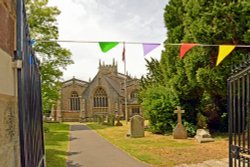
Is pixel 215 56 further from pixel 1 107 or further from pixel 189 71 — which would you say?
pixel 1 107

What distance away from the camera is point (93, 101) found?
52.7m

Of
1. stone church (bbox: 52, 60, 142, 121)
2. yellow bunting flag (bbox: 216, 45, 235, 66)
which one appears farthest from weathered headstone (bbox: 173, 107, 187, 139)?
stone church (bbox: 52, 60, 142, 121)

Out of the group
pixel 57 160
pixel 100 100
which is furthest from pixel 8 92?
pixel 100 100

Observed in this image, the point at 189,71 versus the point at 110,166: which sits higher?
the point at 189,71

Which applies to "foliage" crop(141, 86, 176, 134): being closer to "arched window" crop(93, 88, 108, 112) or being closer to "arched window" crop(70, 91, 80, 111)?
"arched window" crop(93, 88, 108, 112)

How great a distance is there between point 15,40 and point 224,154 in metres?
10.8

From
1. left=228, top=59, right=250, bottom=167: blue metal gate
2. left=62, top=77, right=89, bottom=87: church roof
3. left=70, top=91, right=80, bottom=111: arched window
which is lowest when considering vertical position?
left=70, top=91, right=80, bottom=111: arched window

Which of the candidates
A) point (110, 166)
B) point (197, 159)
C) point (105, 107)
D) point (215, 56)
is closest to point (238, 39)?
point (215, 56)

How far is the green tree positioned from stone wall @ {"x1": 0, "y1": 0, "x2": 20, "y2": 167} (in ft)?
58.9

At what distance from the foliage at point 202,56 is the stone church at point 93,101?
30.0 meters

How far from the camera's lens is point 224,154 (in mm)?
11430

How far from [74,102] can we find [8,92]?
177ft

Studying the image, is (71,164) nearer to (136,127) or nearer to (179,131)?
(179,131)

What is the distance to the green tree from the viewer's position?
19.7 m
